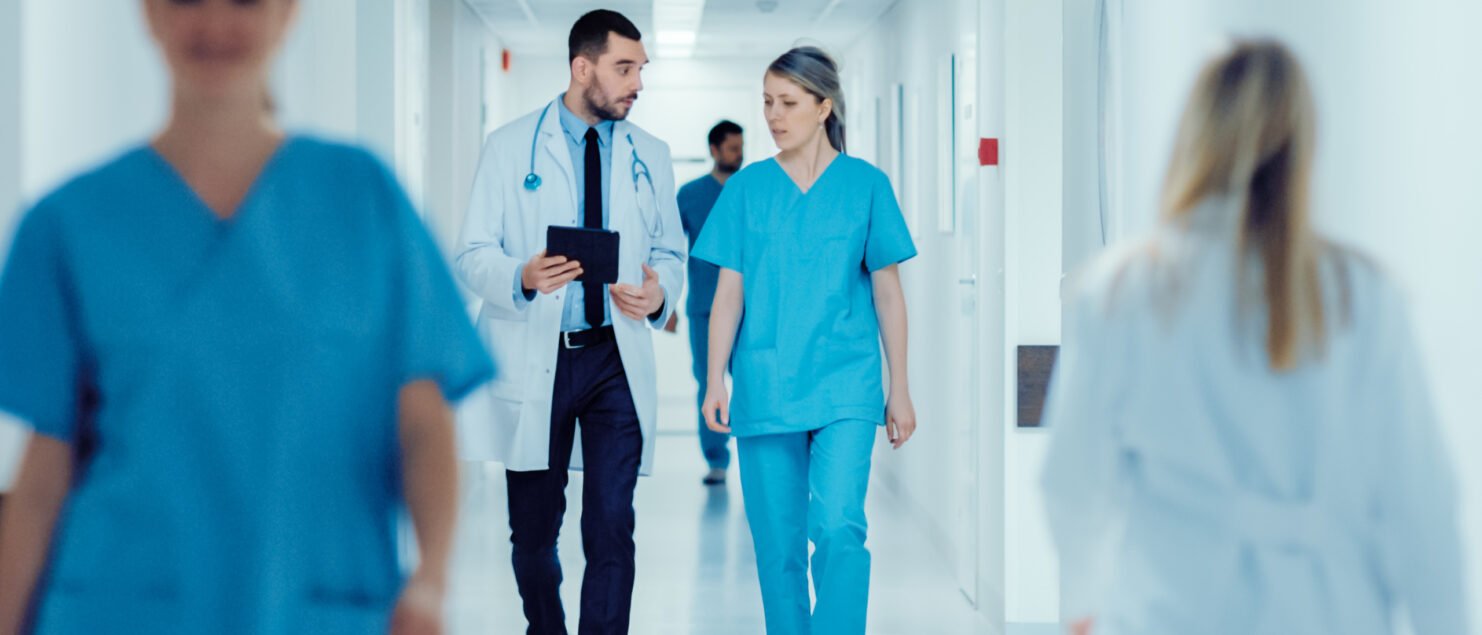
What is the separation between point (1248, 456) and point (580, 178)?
1827mm

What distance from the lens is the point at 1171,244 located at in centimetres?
138

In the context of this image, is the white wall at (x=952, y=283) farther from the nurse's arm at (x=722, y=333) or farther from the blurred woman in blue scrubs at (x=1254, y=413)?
the blurred woman in blue scrubs at (x=1254, y=413)

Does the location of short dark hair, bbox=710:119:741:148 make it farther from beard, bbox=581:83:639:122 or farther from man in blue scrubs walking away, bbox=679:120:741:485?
beard, bbox=581:83:639:122

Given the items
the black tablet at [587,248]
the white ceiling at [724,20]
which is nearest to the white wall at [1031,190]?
the black tablet at [587,248]

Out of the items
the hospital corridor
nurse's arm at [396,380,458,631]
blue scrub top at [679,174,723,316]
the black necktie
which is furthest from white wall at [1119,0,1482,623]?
blue scrub top at [679,174,723,316]

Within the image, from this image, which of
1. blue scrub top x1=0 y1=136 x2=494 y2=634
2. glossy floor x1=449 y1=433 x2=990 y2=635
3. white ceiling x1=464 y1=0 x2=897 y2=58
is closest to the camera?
blue scrub top x1=0 y1=136 x2=494 y2=634

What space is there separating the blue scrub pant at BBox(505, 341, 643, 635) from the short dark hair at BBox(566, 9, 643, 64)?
24.0 inches

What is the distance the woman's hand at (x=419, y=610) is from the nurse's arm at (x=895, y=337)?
1.87 metres

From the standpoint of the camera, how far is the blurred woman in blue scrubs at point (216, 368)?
3.46ft

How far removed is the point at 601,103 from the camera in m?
2.97

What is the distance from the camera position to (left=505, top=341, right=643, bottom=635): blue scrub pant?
289 cm

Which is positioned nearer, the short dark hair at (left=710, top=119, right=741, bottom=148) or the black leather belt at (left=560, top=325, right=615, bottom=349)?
the black leather belt at (left=560, top=325, right=615, bottom=349)

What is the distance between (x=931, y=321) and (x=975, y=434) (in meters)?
1.26

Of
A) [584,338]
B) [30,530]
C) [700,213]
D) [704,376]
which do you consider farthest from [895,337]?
[704,376]
